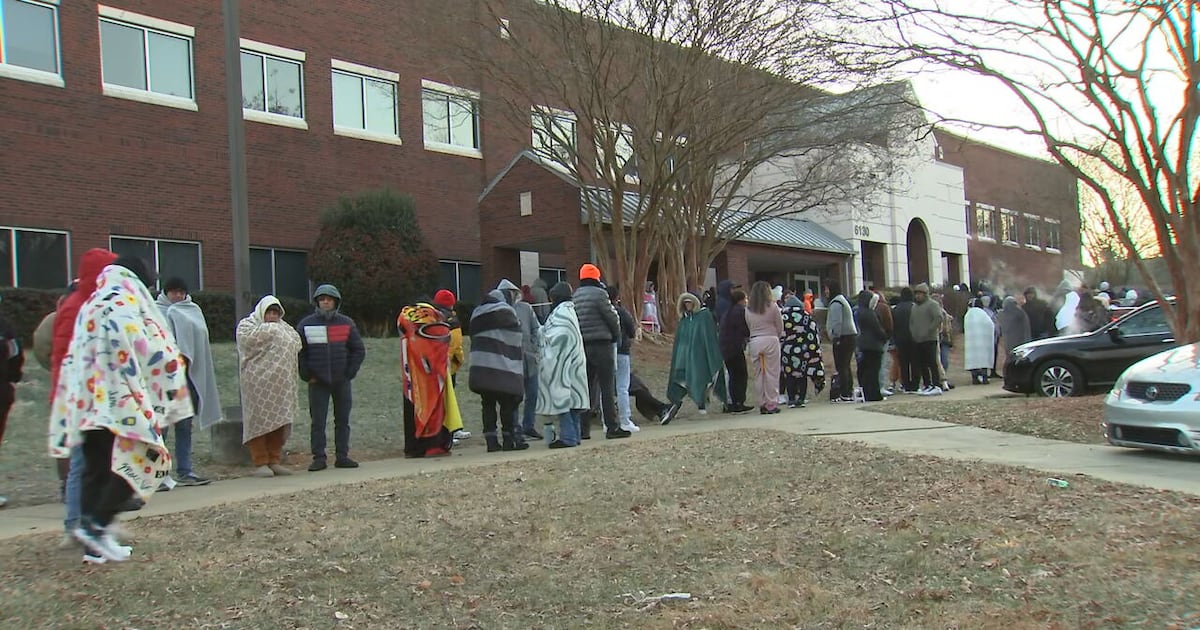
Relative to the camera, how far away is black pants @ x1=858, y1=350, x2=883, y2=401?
46.4 feet

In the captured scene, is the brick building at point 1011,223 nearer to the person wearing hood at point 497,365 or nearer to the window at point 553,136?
the window at point 553,136

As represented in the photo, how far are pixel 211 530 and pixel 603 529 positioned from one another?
242cm

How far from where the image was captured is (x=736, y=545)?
18.7 ft

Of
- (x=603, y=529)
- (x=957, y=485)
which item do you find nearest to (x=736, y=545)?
(x=603, y=529)

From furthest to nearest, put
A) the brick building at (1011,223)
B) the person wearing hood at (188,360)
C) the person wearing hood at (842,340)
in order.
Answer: the brick building at (1011,223) → the person wearing hood at (842,340) → the person wearing hood at (188,360)

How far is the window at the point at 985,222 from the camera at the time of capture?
161 feet

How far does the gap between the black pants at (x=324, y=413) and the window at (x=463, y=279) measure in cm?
1689

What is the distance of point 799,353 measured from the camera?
13.8 m

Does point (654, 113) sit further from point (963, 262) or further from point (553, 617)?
point (963, 262)

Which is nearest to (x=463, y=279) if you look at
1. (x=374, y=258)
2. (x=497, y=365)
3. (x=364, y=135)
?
(x=364, y=135)

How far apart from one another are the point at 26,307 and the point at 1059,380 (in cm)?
1615

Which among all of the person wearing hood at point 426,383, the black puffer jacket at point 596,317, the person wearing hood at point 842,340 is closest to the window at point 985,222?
the person wearing hood at point 842,340

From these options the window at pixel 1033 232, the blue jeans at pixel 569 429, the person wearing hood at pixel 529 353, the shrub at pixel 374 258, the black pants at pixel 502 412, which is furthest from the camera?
the window at pixel 1033 232

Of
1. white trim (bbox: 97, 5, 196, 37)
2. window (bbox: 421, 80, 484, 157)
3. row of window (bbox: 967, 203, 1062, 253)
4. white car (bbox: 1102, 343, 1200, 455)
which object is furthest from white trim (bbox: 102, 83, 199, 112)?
row of window (bbox: 967, 203, 1062, 253)
